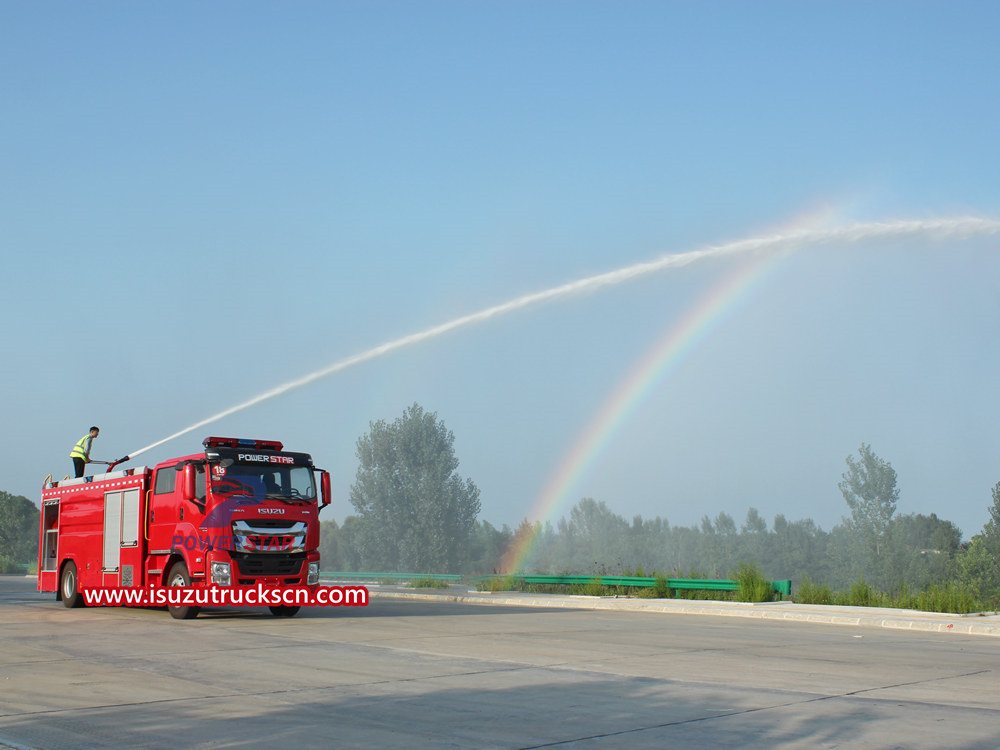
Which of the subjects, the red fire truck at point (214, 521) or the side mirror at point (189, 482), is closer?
the red fire truck at point (214, 521)

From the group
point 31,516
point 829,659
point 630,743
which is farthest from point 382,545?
point 630,743

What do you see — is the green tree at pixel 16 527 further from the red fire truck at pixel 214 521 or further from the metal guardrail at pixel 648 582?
the red fire truck at pixel 214 521

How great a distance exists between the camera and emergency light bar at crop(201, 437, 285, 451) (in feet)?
60.4

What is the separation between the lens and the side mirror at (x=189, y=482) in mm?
18062

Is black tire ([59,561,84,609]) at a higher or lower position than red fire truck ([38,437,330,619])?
lower

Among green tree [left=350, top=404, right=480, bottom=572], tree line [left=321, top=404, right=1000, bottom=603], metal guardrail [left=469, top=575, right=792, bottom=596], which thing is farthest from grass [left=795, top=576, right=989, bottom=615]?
green tree [left=350, top=404, right=480, bottom=572]

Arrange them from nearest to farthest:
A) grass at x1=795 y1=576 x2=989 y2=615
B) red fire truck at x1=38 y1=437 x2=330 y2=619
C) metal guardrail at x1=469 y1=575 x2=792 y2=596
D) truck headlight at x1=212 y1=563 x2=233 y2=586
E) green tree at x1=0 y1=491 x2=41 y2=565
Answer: truck headlight at x1=212 y1=563 x2=233 y2=586
red fire truck at x1=38 y1=437 x2=330 y2=619
grass at x1=795 y1=576 x2=989 y2=615
metal guardrail at x1=469 y1=575 x2=792 y2=596
green tree at x1=0 y1=491 x2=41 y2=565

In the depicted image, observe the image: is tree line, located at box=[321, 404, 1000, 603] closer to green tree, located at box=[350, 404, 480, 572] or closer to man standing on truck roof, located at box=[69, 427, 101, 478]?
green tree, located at box=[350, 404, 480, 572]

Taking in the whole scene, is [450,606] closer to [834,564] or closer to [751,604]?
[751,604]

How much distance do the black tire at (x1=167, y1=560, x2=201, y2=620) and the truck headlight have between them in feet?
2.64

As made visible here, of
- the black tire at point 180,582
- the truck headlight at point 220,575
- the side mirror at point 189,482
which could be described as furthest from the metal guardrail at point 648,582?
the side mirror at point 189,482

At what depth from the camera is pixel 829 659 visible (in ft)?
41.8

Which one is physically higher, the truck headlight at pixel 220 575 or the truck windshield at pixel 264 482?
the truck windshield at pixel 264 482

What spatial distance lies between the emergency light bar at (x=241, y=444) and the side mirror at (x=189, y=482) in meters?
0.52
